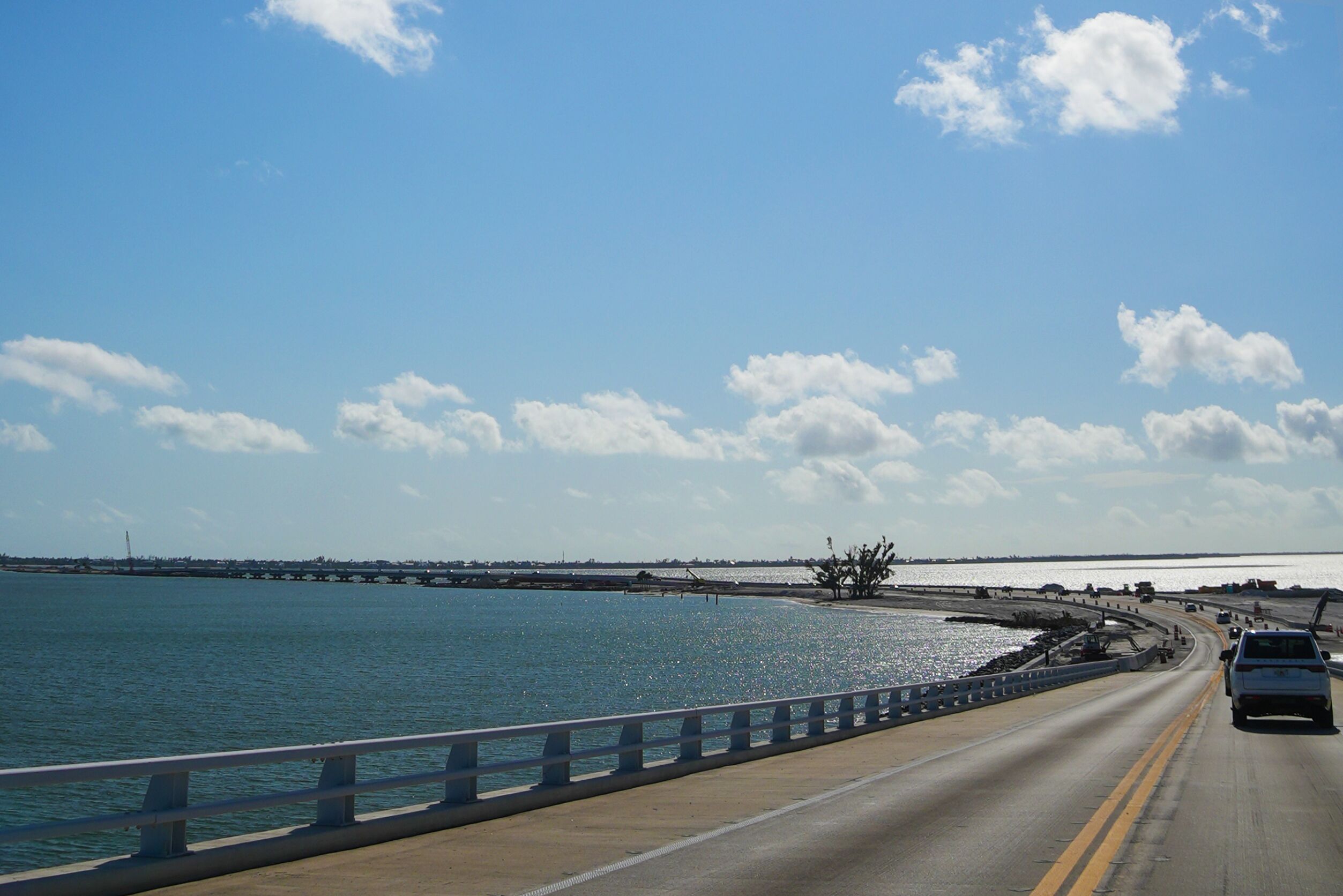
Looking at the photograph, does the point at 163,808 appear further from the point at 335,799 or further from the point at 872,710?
the point at 872,710

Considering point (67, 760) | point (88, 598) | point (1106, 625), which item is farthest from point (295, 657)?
point (88, 598)

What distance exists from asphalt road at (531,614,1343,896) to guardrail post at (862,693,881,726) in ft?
18.3

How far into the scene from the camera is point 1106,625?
123 m

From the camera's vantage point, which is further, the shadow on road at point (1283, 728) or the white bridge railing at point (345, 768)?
the shadow on road at point (1283, 728)

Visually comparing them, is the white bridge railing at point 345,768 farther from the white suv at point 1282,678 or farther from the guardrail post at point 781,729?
the white suv at point 1282,678

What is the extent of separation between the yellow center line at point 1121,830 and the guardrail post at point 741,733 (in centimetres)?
627

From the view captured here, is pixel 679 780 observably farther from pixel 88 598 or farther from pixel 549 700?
pixel 88 598

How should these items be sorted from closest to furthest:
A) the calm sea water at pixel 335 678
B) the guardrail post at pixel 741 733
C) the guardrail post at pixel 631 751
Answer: the guardrail post at pixel 631 751 < the guardrail post at pixel 741 733 < the calm sea water at pixel 335 678

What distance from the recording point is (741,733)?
19188 millimetres

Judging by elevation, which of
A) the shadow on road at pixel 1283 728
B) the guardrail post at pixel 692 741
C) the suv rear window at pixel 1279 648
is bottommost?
the shadow on road at pixel 1283 728

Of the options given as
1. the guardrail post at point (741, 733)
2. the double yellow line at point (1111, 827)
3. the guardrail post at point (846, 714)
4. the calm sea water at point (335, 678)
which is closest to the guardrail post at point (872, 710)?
the guardrail post at point (846, 714)

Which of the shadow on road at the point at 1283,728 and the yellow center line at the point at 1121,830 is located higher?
the yellow center line at the point at 1121,830

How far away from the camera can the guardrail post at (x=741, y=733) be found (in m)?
19.3

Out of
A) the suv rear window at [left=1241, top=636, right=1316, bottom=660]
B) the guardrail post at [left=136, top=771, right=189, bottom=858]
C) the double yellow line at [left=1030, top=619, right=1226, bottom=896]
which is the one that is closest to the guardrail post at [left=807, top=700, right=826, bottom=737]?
the double yellow line at [left=1030, top=619, right=1226, bottom=896]
